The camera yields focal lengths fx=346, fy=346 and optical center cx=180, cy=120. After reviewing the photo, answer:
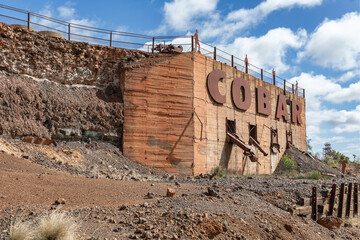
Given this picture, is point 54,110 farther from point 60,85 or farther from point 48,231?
point 48,231

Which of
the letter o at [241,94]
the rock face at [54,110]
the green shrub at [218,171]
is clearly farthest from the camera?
the letter o at [241,94]

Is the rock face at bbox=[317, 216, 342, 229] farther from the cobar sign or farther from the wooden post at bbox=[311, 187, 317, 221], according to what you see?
the cobar sign

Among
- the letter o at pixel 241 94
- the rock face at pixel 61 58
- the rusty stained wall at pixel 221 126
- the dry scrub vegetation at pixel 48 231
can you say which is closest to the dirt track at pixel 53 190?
the dry scrub vegetation at pixel 48 231

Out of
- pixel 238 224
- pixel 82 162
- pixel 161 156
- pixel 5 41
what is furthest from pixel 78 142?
pixel 238 224

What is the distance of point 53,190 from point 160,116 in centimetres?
1074

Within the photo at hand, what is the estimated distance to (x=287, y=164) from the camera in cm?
2769

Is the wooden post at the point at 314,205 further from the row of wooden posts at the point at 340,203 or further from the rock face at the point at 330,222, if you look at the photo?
the rock face at the point at 330,222

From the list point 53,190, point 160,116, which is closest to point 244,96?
point 160,116

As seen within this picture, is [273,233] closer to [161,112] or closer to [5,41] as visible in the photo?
[161,112]

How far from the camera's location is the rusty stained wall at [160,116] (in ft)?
58.1

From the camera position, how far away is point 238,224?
7676mm

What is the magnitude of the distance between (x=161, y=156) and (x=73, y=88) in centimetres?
566

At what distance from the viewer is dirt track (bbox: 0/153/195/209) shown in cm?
716

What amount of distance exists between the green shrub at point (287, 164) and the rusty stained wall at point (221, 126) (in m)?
0.68
